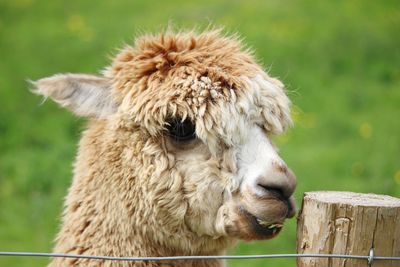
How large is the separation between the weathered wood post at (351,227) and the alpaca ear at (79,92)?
144 centimetres

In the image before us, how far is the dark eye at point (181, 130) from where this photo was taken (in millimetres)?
3909

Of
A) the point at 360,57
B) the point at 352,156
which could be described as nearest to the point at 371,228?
the point at 352,156

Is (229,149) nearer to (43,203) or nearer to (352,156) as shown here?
(43,203)

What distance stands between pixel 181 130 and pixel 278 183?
2.04ft

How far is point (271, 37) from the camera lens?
1394 centimetres

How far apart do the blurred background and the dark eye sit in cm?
338

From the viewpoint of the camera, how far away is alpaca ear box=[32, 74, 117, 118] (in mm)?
4172

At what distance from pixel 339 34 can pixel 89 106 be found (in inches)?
429

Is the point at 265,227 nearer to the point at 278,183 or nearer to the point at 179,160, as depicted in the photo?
the point at 278,183

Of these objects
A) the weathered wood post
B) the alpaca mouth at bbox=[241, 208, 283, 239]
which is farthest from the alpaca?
the weathered wood post

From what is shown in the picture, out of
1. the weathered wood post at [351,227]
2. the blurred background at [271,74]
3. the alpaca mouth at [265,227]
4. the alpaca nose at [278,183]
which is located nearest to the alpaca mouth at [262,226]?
the alpaca mouth at [265,227]

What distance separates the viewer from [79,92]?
4215mm

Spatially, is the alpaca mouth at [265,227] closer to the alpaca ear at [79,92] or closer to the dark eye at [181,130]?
the dark eye at [181,130]

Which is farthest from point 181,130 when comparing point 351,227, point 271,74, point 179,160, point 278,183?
point 271,74
